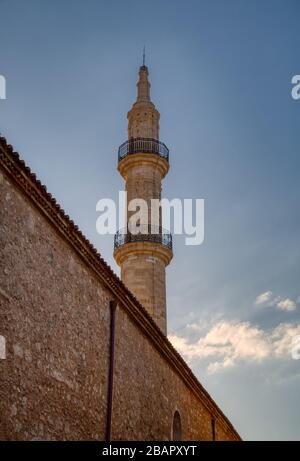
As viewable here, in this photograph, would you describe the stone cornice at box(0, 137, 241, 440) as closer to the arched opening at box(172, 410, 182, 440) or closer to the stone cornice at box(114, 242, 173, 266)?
the arched opening at box(172, 410, 182, 440)

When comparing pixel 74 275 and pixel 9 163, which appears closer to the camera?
pixel 9 163

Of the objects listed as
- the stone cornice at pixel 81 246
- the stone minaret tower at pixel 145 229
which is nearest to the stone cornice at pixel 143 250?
the stone minaret tower at pixel 145 229

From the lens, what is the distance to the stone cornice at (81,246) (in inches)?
320

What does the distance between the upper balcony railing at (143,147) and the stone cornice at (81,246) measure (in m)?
12.2

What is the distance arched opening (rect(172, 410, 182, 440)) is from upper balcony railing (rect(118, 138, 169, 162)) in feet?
43.8

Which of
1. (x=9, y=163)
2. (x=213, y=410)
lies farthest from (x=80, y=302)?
(x=213, y=410)

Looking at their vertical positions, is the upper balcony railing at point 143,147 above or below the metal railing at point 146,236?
above

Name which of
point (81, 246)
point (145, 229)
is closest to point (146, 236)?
point (145, 229)

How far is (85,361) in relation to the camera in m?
9.96

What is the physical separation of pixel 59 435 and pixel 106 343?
8.08ft

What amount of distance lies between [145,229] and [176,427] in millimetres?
10481

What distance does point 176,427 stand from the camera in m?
15.5

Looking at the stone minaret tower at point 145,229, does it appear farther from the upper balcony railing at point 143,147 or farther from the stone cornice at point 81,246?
the stone cornice at point 81,246
